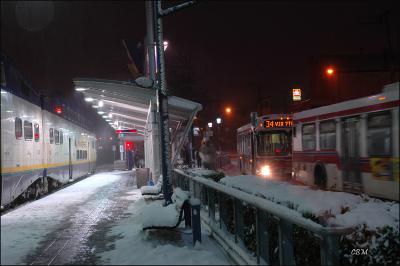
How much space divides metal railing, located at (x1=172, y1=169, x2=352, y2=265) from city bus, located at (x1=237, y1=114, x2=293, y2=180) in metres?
11.2

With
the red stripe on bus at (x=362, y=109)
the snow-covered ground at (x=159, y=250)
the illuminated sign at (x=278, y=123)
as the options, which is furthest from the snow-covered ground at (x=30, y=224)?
the illuminated sign at (x=278, y=123)

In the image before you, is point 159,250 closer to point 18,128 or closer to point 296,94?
point 18,128

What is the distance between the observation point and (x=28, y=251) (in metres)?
7.68

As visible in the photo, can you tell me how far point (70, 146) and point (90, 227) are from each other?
14.1m

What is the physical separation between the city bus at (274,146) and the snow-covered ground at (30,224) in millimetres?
8549

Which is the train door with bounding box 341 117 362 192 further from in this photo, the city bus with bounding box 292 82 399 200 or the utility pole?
the utility pole

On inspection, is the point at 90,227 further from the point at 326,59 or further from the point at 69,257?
the point at 326,59

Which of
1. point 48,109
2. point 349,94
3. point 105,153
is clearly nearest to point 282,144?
point 48,109

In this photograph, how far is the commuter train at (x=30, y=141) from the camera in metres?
11.0

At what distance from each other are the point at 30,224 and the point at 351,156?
6.63 meters

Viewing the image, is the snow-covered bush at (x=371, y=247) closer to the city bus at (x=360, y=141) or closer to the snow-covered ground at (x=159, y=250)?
the city bus at (x=360, y=141)

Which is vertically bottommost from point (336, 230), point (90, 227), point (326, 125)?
point (90, 227)

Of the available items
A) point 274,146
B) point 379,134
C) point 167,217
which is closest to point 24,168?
point 167,217

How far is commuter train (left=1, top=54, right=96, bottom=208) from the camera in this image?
11.0 metres
